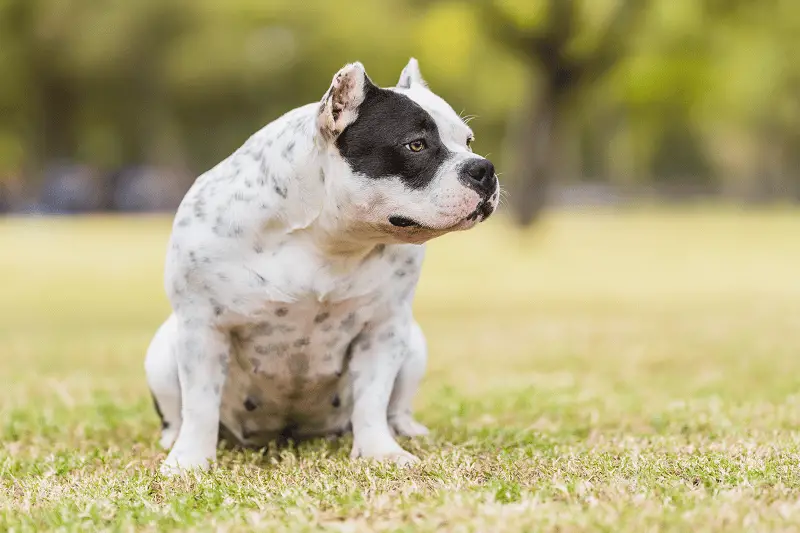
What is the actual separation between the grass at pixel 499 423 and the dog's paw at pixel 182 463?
0.28 ft

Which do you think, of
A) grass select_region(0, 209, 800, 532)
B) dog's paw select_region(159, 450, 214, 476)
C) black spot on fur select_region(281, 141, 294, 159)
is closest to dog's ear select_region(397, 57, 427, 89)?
black spot on fur select_region(281, 141, 294, 159)

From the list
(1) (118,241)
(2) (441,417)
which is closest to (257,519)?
→ (2) (441,417)

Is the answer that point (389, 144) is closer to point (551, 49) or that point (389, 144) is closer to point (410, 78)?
point (410, 78)

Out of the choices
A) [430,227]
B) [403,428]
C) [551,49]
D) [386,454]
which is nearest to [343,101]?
[430,227]

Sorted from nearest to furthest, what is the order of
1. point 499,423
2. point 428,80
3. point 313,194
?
1. point 313,194
2. point 499,423
3. point 428,80

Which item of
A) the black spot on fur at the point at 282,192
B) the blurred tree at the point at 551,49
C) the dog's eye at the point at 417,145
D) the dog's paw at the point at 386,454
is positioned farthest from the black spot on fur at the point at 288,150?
the blurred tree at the point at 551,49

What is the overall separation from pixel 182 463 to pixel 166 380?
1.78 feet

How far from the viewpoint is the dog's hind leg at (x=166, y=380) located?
4887mm

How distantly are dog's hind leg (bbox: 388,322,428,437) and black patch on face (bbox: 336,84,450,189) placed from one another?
3.48ft

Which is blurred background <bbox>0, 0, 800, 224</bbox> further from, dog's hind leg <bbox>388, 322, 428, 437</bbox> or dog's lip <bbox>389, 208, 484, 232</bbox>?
dog's lip <bbox>389, 208, 484, 232</bbox>

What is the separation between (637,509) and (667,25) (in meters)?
21.9

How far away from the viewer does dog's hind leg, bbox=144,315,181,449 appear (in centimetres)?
489

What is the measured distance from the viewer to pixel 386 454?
4.52 m

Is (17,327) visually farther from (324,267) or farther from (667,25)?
(667,25)
